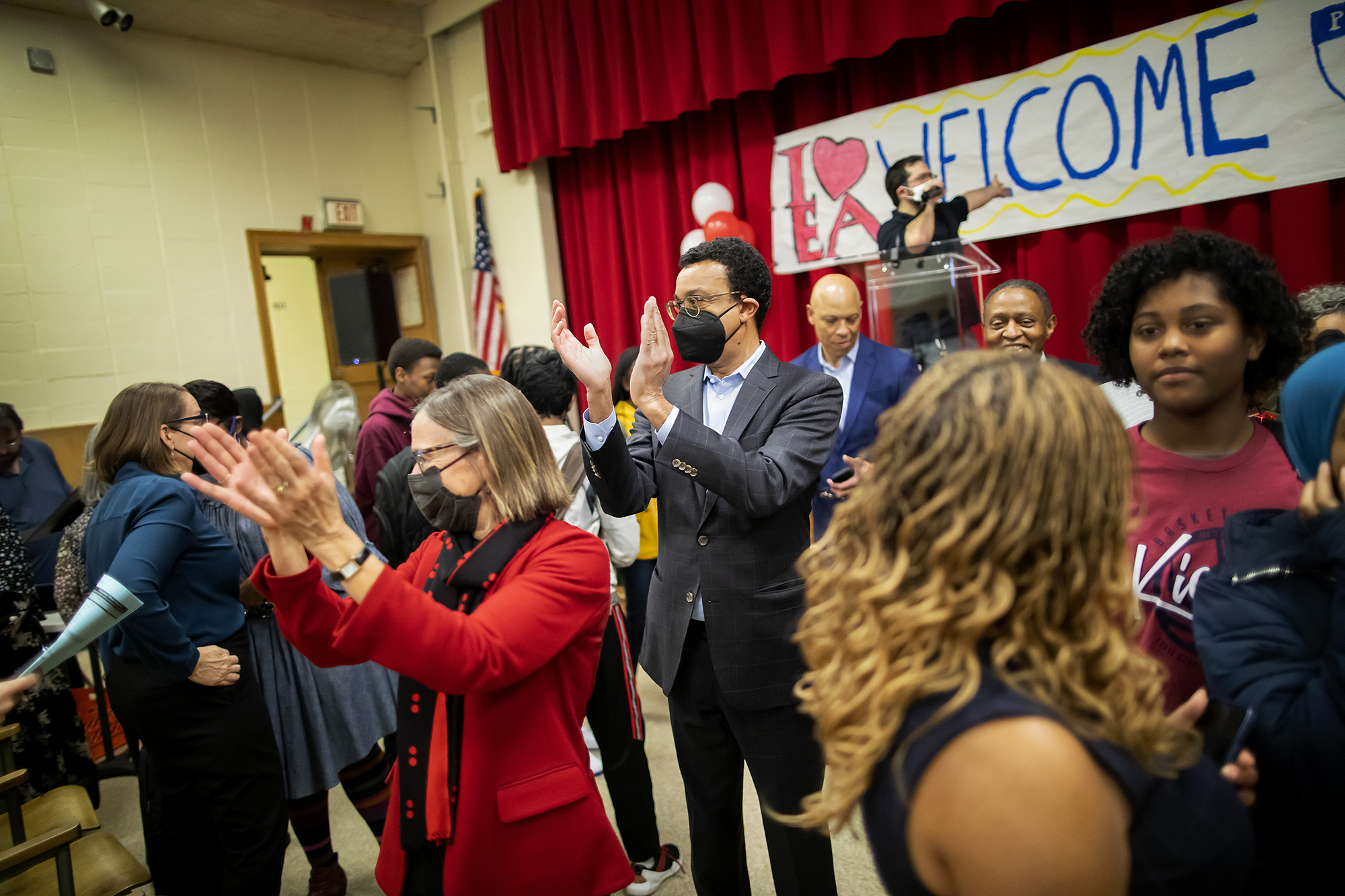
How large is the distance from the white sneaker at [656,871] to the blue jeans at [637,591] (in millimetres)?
691

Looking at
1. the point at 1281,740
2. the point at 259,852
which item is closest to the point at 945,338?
the point at 1281,740

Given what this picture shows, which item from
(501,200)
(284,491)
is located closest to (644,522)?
(284,491)

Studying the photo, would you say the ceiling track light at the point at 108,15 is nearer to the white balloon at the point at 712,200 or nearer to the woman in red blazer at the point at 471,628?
the white balloon at the point at 712,200

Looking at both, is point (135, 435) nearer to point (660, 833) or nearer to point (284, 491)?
point (284, 491)

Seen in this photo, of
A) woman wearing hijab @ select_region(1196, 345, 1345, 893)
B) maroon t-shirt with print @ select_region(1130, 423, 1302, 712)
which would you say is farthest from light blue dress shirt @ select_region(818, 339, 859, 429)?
woman wearing hijab @ select_region(1196, 345, 1345, 893)

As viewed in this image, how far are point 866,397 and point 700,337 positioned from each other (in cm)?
149

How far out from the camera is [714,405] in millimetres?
1907

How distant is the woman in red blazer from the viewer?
3.52ft

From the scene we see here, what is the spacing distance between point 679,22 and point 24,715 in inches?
175

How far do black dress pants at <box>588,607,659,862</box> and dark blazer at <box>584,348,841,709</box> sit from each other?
0.44 meters

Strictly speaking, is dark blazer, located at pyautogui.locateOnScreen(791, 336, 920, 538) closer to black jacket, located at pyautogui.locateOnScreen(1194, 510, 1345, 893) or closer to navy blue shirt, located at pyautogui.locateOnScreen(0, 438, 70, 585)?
black jacket, located at pyautogui.locateOnScreen(1194, 510, 1345, 893)

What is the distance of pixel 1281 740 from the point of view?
2.79ft

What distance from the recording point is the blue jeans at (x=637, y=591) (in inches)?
114

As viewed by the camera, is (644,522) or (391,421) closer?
(644,522)
